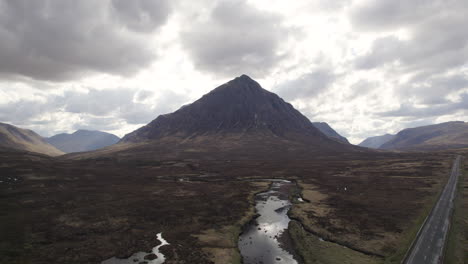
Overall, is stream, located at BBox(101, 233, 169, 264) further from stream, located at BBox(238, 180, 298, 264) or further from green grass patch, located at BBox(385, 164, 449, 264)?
green grass patch, located at BBox(385, 164, 449, 264)

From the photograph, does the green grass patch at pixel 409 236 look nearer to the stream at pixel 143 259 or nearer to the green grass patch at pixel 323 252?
the green grass patch at pixel 323 252

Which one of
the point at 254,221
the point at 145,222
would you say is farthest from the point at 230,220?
the point at 145,222

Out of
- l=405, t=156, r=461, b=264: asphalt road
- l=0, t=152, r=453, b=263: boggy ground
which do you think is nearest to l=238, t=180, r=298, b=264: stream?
l=0, t=152, r=453, b=263: boggy ground

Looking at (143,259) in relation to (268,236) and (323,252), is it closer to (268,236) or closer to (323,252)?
(268,236)

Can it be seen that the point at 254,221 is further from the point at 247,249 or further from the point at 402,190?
the point at 402,190

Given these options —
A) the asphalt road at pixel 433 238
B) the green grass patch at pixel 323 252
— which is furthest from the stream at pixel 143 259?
the asphalt road at pixel 433 238

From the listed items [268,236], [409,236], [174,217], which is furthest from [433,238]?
[174,217]
